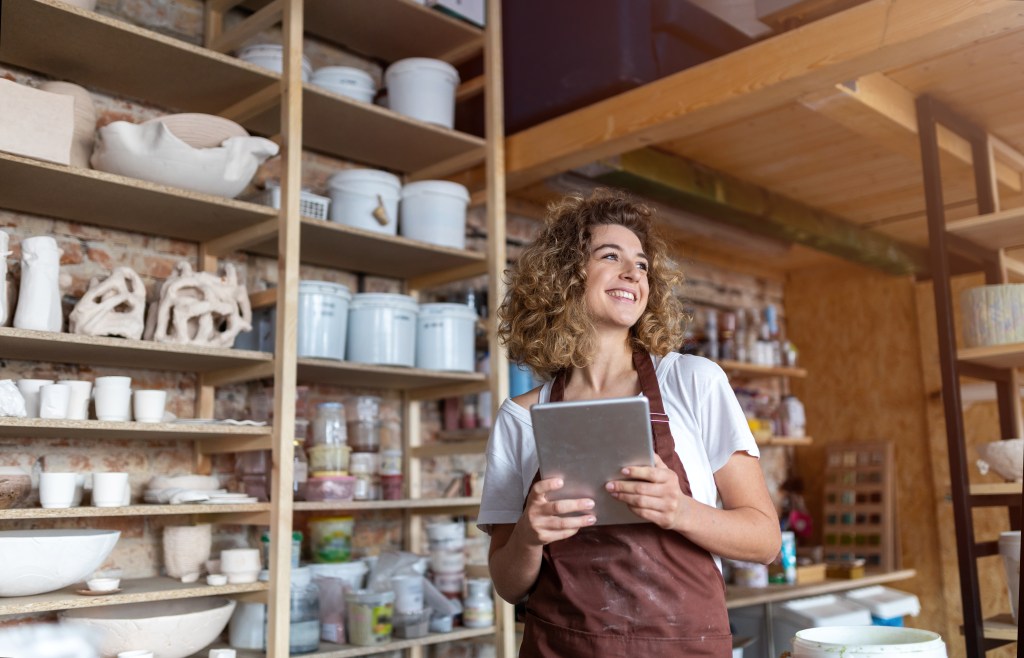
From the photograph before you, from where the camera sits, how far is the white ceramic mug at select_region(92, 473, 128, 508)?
88.3 inches

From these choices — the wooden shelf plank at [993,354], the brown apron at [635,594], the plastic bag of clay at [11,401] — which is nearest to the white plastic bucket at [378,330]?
the plastic bag of clay at [11,401]

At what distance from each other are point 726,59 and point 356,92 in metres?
1.19

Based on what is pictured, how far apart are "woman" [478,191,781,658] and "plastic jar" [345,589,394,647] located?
1.17 m

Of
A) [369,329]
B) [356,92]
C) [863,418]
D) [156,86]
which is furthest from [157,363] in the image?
[863,418]

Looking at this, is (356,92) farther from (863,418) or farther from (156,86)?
(863,418)

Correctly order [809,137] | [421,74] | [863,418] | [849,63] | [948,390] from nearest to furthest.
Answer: [849,63]
[948,390]
[421,74]
[809,137]
[863,418]

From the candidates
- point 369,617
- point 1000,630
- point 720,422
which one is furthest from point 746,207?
point 720,422

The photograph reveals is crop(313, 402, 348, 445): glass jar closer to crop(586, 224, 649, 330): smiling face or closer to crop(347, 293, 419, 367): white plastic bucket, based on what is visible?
crop(347, 293, 419, 367): white plastic bucket

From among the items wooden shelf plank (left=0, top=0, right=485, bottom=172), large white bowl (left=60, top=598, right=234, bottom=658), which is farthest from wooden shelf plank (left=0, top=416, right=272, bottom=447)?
wooden shelf plank (left=0, top=0, right=485, bottom=172)

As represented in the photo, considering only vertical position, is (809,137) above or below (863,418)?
above

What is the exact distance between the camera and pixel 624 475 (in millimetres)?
1301

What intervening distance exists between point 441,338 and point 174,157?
1031 millimetres

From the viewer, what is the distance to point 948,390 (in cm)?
283

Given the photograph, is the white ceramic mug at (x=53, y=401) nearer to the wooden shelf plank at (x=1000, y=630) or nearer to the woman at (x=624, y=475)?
the woman at (x=624, y=475)
